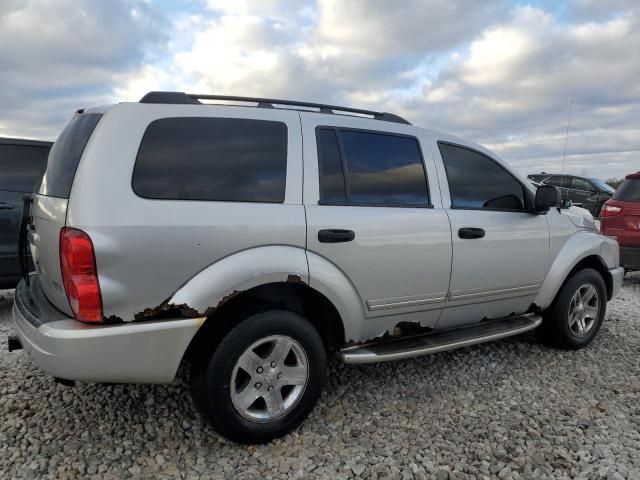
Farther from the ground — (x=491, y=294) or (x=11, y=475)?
(x=491, y=294)

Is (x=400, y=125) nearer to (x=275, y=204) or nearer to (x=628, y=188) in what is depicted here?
(x=275, y=204)

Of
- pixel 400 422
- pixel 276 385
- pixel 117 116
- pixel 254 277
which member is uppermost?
pixel 117 116

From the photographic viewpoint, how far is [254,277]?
2.49m

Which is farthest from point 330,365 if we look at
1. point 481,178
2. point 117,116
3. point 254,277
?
point 117,116

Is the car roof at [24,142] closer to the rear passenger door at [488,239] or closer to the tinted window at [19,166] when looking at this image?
the tinted window at [19,166]

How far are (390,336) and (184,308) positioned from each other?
4.58ft

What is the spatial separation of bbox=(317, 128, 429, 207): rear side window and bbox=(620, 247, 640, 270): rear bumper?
467cm

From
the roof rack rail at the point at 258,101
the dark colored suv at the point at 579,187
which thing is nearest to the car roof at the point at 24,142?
the roof rack rail at the point at 258,101

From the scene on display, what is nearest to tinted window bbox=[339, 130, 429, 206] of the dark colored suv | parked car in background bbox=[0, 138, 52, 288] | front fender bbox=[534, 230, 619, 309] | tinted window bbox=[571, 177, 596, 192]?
front fender bbox=[534, 230, 619, 309]

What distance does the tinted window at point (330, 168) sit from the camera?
9.25 feet

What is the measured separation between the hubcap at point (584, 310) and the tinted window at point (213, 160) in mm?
2911

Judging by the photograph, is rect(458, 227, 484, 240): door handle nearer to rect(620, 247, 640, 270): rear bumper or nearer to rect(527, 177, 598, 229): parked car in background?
rect(527, 177, 598, 229): parked car in background

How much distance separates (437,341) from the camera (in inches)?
127

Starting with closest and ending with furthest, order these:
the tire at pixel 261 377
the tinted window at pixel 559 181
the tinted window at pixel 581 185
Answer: the tire at pixel 261 377 → the tinted window at pixel 581 185 → the tinted window at pixel 559 181
